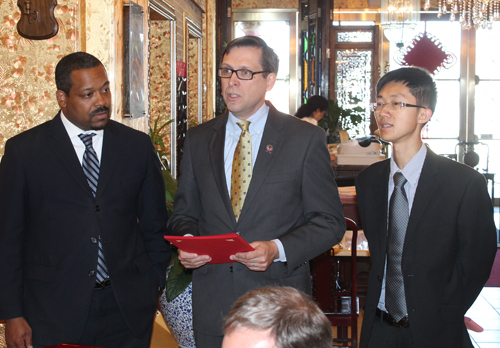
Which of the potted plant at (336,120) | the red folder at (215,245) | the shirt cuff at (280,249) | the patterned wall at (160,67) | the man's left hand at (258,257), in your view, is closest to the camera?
the red folder at (215,245)

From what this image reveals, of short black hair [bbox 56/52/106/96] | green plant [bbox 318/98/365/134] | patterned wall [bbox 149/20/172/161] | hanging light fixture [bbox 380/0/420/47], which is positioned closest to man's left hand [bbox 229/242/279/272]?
short black hair [bbox 56/52/106/96]

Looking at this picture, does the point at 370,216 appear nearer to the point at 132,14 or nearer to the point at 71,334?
the point at 71,334

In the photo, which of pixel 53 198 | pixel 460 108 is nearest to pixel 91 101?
pixel 53 198

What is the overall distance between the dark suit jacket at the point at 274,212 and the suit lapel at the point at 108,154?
1.24 feet

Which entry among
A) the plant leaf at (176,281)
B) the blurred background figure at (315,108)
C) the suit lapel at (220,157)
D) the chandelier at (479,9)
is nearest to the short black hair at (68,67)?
the suit lapel at (220,157)

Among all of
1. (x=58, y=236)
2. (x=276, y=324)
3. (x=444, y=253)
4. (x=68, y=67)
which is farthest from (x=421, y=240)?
(x=68, y=67)

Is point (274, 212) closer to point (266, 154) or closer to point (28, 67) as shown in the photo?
point (266, 154)

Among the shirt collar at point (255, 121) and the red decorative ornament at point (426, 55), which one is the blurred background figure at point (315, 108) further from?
the shirt collar at point (255, 121)

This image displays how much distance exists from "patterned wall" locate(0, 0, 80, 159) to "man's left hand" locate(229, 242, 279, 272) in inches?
74.8

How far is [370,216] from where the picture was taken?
7.30 feet

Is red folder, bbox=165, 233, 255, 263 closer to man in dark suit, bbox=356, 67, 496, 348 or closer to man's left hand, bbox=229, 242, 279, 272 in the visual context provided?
man's left hand, bbox=229, 242, 279, 272

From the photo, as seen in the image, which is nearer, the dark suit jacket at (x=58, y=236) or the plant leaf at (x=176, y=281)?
the dark suit jacket at (x=58, y=236)

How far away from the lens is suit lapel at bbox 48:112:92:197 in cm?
219

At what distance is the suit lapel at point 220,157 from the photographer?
2049 millimetres
